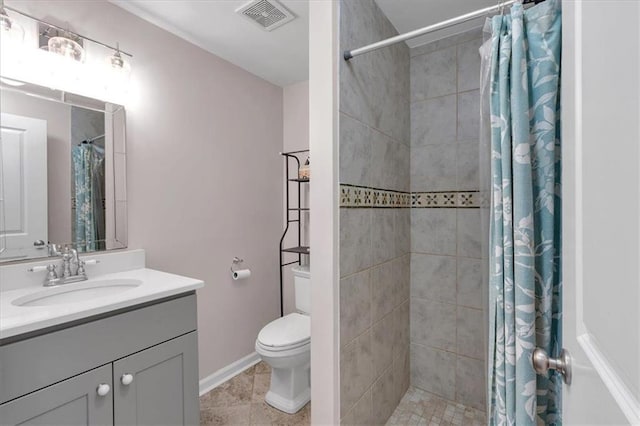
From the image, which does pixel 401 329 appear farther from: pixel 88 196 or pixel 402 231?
pixel 88 196

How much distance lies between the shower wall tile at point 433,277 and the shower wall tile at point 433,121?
750 millimetres

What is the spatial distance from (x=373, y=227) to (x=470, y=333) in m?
1.01

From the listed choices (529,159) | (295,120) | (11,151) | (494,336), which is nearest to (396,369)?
(494,336)

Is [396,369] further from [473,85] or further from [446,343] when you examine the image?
[473,85]

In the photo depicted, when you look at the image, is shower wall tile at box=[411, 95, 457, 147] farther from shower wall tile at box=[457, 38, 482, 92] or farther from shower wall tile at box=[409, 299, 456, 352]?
shower wall tile at box=[409, 299, 456, 352]

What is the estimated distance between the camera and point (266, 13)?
1718mm

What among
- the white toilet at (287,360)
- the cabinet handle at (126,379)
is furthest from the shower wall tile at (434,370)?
the cabinet handle at (126,379)

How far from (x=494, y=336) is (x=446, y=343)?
119cm

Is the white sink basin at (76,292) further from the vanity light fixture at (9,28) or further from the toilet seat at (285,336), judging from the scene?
the vanity light fixture at (9,28)

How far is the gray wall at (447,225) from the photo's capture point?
1.90 meters

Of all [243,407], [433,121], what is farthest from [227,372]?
[433,121]
